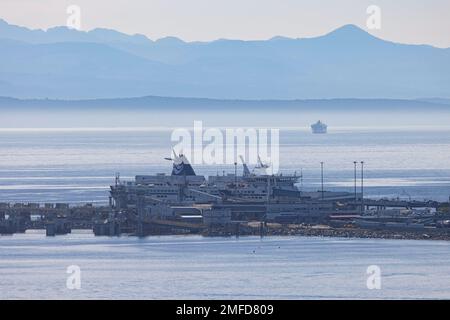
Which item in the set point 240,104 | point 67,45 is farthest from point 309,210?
point 67,45

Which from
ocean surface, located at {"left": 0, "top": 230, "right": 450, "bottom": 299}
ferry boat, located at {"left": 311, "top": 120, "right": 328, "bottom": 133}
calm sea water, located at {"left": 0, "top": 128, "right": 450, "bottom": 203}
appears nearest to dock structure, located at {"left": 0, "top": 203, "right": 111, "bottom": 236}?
ocean surface, located at {"left": 0, "top": 230, "right": 450, "bottom": 299}

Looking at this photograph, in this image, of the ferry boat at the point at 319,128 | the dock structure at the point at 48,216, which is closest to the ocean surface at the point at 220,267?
the dock structure at the point at 48,216

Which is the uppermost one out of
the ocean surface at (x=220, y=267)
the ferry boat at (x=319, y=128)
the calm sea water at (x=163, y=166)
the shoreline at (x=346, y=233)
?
the ferry boat at (x=319, y=128)

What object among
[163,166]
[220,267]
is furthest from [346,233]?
[163,166]

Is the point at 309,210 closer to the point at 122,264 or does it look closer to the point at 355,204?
the point at 355,204

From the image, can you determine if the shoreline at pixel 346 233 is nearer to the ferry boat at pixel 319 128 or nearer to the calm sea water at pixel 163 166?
the calm sea water at pixel 163 166

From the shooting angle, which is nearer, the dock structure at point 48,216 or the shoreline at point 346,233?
the shoreline at point 346,233

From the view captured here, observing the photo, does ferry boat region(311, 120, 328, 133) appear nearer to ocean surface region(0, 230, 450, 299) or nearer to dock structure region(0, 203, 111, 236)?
dock structure region(0, 203, 111, 236)
